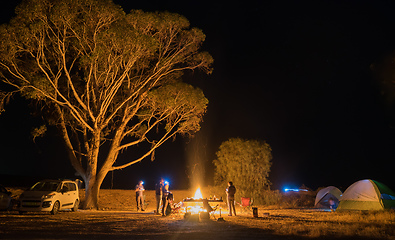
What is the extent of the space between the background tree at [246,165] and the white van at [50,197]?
12.6 metres

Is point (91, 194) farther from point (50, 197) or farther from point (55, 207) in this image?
point (50, 197)

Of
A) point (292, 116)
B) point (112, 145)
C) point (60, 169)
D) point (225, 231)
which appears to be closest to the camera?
point (225, 231)

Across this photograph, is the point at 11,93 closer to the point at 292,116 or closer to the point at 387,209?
the point at 387,209

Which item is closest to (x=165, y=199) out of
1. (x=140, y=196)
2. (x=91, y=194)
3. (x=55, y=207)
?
(x=140, y=196)

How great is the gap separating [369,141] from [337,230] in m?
45.8

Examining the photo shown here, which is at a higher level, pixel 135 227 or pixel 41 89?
pixel 41 89

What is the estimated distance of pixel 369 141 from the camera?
52406mm

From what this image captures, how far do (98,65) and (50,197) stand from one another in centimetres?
838

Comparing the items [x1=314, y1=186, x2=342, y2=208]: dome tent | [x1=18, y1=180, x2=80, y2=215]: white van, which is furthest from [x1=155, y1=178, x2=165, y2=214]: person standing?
[x1=314, y1=186, x2=342, y2=208]: dome tent

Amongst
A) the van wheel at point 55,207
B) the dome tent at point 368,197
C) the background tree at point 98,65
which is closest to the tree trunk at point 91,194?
the background tree at point 98,65

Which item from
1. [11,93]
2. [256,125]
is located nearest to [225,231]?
[11,93]

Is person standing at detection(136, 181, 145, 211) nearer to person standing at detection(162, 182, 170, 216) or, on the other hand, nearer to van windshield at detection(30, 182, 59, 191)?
person standing at detection(162, 182, 170, 216)

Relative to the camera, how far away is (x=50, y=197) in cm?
1616

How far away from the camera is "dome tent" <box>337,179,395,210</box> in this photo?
62.2 ft
